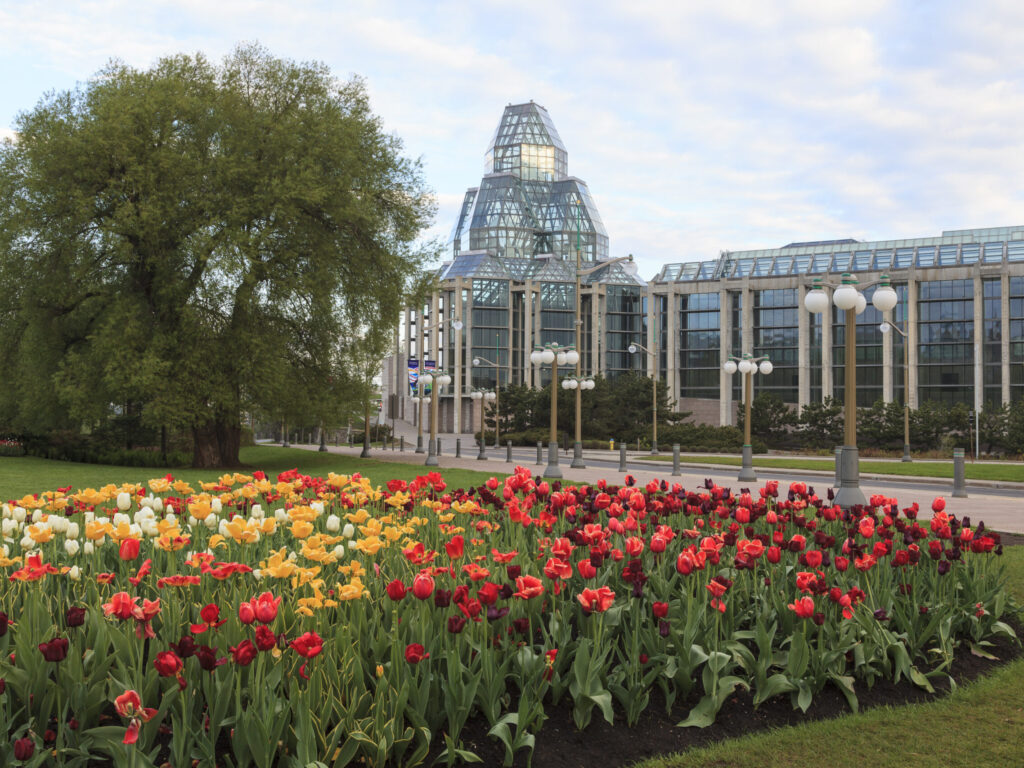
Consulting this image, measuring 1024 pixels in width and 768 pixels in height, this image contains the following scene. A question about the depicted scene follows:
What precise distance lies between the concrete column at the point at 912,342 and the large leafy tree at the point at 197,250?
58414mm

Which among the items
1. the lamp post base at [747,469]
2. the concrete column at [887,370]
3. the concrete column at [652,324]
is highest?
the concrete column at [652,324]

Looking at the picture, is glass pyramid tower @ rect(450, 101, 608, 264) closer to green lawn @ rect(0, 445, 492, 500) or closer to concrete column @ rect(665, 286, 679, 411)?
concrete column @ rect(665, 286, 679, 411)

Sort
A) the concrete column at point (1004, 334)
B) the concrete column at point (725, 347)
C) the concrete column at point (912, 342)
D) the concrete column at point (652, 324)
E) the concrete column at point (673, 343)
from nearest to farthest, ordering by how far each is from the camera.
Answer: the concrete column at point (1004, 334) < the concrete column at point (912, 342) < the concrete column at point (725, 347) < the concrete column at point (652, 324) < the concrete column at point (673, 343)

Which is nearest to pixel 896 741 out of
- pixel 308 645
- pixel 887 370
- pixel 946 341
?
pixel 308 645

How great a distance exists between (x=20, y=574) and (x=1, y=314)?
107ft

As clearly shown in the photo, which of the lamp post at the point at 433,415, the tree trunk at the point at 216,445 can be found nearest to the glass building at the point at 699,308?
the lamp post at the point at 433,415

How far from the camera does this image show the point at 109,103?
2853cm

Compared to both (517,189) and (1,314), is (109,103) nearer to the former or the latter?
(1,314)

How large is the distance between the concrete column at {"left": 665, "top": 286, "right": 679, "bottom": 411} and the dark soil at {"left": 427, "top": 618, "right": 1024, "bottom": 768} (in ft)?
284

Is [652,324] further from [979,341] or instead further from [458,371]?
[979,341]

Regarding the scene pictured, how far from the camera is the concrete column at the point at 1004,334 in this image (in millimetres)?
73500

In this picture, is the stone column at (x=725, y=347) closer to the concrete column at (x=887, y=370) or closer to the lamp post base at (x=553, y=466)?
the concrete column at (x=887, y=370)

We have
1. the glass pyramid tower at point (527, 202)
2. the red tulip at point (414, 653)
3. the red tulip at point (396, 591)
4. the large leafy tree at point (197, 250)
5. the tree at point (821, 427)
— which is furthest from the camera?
the glass pyramid tower at point (527, 202)

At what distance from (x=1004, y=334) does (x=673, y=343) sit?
101ft
